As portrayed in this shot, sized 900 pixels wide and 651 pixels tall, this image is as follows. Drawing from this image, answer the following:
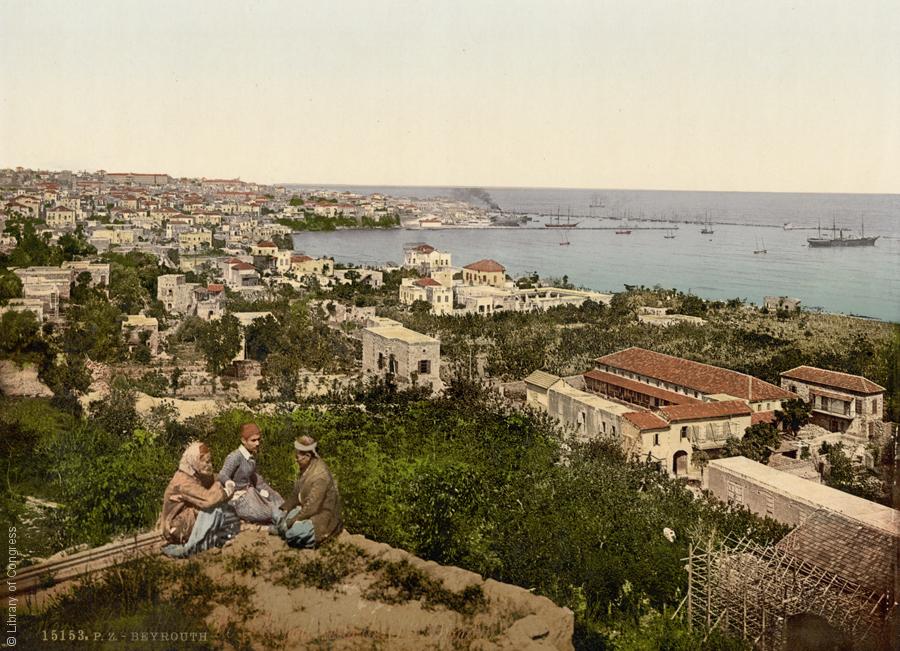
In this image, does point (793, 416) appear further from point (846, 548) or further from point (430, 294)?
point (430, 294)

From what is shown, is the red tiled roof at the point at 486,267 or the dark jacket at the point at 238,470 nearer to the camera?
the dark jacket at the point at 238,470

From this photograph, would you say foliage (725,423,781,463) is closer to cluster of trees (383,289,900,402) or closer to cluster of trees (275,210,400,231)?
cluster of trees (383,289,900,402)

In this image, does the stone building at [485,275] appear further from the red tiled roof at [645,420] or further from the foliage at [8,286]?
the red tiled roof at [645,420]

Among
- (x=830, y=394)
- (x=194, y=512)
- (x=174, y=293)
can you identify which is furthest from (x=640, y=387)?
(x=174, y=293)

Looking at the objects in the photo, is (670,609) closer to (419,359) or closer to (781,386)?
(781,386)

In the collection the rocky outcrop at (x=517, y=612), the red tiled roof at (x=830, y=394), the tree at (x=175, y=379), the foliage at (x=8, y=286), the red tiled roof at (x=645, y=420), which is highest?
the foliage at (x=8, y=286)

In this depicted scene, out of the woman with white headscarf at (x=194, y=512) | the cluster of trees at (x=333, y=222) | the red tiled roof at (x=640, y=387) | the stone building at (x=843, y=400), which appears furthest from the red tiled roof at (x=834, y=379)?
the cluster of trees at (x=333, y=222)
